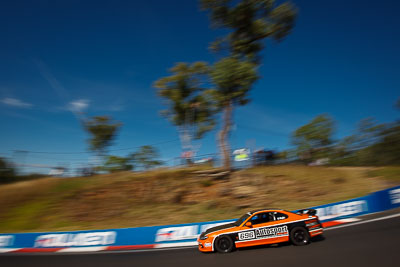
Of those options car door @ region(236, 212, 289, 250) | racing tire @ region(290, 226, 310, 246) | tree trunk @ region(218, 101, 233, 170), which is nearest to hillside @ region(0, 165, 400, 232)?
tree trunk @ region(218, 101, 233, 170)

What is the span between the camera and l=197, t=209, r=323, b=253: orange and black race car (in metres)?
8.03

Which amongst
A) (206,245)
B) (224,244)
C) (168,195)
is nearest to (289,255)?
(224,244)

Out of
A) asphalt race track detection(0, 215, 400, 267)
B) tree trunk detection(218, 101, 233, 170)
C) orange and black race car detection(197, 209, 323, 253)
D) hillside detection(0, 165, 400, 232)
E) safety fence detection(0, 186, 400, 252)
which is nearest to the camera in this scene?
asphalt race track detection(0, 215, 400, 267)

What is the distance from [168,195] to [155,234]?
26.2ft

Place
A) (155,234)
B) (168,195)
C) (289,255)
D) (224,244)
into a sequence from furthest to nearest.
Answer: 1. (168,195)
2. (155,234)
3. (224,244)
4. (289,255)

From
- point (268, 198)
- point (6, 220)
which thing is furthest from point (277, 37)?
point (6, 220)

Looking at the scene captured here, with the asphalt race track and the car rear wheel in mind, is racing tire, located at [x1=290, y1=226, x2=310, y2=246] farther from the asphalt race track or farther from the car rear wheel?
the car rear wheel

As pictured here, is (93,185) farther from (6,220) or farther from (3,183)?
(3,183)

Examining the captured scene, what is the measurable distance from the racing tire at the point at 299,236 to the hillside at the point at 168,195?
25.9ft

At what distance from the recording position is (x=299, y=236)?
802 cm

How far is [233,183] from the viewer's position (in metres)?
19.0

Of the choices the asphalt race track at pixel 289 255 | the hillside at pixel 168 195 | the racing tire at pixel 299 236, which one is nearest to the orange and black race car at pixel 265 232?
the racing tire at pixel 299 236

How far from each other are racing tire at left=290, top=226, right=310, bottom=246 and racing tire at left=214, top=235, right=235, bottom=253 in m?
2.08

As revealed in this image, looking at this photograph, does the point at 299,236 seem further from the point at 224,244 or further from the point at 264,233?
the point at 224,244
